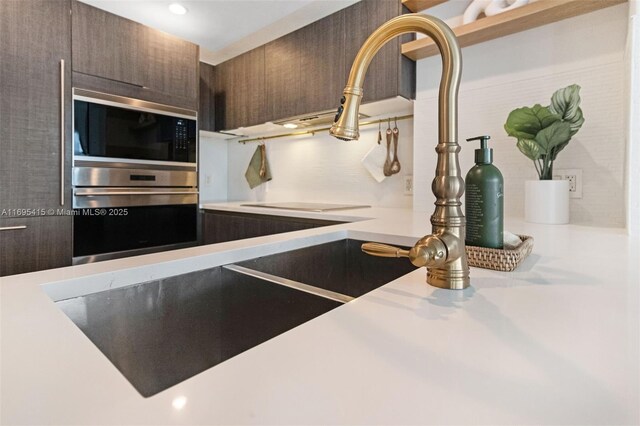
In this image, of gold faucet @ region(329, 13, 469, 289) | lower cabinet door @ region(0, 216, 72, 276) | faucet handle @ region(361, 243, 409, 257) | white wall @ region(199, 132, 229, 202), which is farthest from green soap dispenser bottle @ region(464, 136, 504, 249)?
white wall @ region(199, 132, 229, 202)

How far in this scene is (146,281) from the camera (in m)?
0.63

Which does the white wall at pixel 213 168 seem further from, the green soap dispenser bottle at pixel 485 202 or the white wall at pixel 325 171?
the green soap dispenser bottle at pixel 485 202

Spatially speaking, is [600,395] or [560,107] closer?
[600,395]

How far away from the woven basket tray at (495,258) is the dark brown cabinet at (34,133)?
203 cm

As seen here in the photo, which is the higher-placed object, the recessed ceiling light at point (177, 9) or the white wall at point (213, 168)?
the recessed ceiling light at point (177, 9)

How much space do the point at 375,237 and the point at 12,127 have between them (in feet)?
6.04

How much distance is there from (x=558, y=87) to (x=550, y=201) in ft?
1.77

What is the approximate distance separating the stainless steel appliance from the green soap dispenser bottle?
2.00 meters

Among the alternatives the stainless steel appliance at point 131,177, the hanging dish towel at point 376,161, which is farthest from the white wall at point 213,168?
the hanging dish towel at point 376,161

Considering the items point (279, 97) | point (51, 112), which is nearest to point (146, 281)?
point (51, 112)

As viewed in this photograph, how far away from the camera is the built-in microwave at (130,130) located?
74.8 inches

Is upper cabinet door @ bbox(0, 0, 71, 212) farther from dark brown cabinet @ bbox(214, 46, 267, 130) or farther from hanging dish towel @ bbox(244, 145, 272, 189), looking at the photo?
hanging dish towel @ bbox(244, 145, 272, 189)

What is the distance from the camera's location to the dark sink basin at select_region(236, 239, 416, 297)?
888 millimetres

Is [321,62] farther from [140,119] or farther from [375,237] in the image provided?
[375,237]
